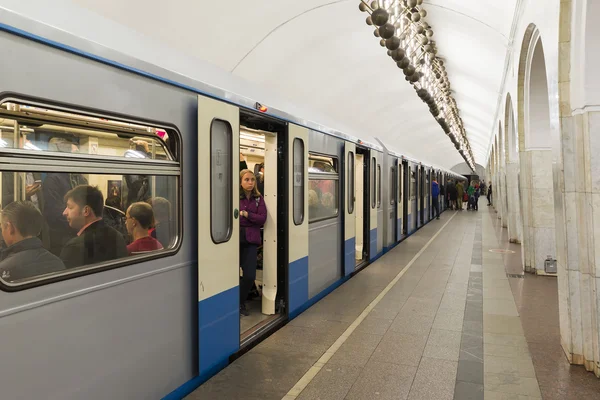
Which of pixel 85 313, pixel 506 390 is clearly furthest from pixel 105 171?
pixel 506 390

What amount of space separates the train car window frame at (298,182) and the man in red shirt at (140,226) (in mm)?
2595

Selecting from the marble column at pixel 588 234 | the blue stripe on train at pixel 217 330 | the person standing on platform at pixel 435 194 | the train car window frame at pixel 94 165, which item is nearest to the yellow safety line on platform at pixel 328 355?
the blue stripe on train at pixel 217 330

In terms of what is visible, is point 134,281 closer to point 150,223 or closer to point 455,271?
point 150,223

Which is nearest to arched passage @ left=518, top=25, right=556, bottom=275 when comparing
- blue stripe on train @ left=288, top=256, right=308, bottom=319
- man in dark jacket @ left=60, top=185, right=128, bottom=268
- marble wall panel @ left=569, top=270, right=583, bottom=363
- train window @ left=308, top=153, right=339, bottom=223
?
train window @ left=308, top=153, right=339, bottom=223

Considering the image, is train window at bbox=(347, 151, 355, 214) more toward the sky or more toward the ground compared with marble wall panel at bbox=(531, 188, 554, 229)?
more toward the sky

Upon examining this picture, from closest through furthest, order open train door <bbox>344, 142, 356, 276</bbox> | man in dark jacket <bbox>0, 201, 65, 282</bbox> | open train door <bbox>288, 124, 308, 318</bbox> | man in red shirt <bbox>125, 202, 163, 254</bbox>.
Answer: man in dark jacket <bbox>0, 201, 65, 282</bbox> < man in red shirt <bbox>125, 202, 163, 254</bbox> < open train door <bbox>288, 124, 308, 318</bbox> < open train door <bbox>344, 142, 356, 276</bbox>

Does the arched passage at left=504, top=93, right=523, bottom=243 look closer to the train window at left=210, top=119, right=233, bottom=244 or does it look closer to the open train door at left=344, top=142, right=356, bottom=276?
the open train door at left=344, top=142, right=356, bottom=276

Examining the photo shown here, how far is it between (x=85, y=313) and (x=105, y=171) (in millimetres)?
853

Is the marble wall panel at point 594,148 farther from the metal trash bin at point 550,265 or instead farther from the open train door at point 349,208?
the metal trash bin at point 550,265

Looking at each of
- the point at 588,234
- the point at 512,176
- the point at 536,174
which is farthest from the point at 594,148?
the point at 512,176

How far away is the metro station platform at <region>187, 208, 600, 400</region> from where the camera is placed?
3969 millimetres

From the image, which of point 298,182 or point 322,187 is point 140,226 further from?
point 322,187

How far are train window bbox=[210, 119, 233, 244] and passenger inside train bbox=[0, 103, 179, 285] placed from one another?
1.62ft

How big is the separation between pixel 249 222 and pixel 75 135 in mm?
2935
